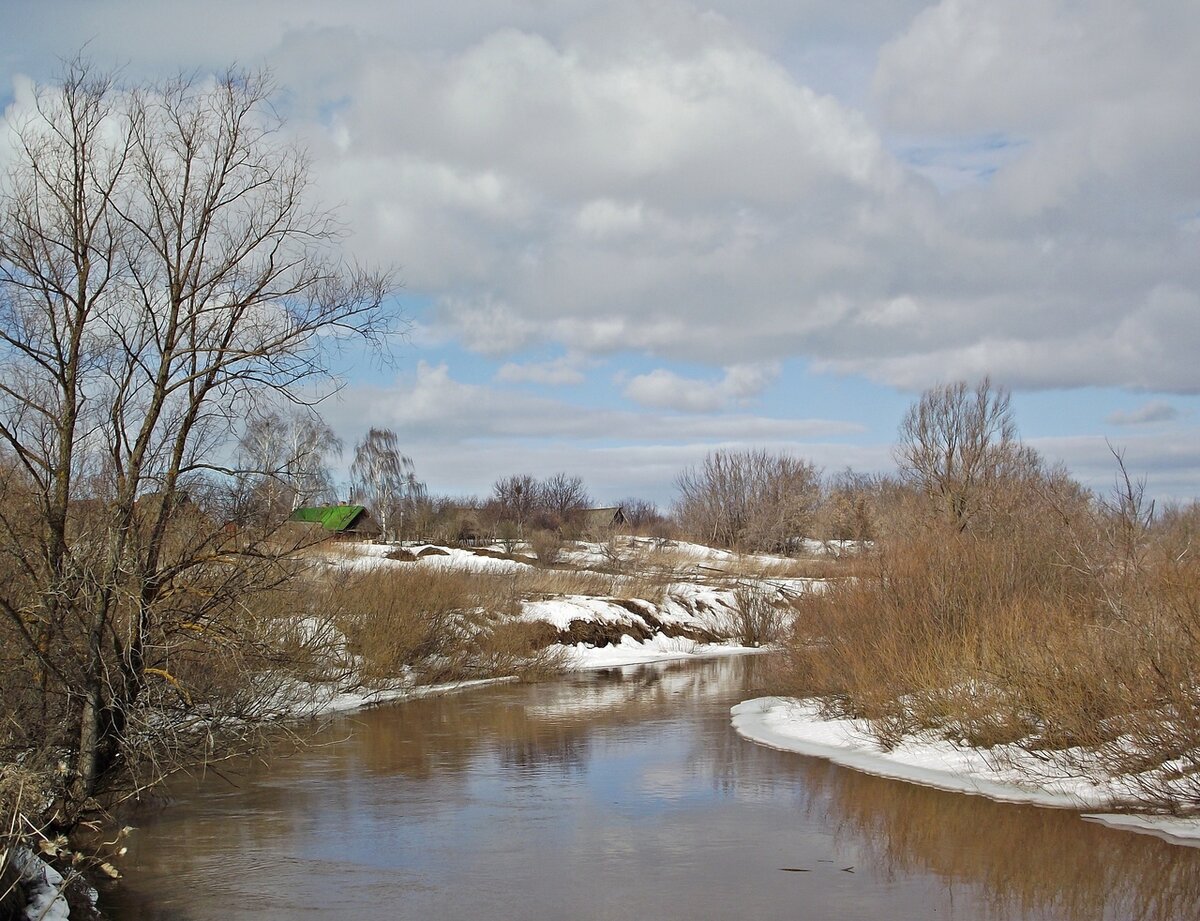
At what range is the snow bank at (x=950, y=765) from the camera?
1178 centimetres

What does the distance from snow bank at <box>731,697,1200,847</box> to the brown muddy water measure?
0.38 m

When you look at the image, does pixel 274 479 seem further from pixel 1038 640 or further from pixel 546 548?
pixel 546 548

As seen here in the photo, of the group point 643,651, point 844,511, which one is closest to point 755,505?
point 844,511

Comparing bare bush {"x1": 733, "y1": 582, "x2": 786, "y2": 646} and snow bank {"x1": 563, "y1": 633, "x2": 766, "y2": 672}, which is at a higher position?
bare bush {"x1": 733, "y1": 582, "x2": 786, "y2": 646}

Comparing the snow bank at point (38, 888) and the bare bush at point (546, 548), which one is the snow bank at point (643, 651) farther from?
the snow bank at point (38, 888)

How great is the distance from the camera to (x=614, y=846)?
1155cm

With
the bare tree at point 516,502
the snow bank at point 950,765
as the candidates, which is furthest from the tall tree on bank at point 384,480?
the snow bank at point 950,765

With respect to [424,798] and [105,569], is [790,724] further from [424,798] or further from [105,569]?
[105,569]

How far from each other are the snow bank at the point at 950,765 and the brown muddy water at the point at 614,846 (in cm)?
38

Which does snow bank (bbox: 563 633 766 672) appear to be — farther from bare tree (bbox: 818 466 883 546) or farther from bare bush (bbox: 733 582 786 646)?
bare tree (bbox: 818 466 883 546)

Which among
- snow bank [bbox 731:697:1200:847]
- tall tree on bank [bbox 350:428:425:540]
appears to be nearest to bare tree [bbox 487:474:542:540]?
tall tree on bank [bbox 350:428:425:540]

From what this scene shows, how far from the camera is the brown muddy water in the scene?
9477 mm

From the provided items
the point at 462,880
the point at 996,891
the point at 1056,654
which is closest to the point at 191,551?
the point at 462,880

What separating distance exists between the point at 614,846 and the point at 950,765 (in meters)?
5.71
